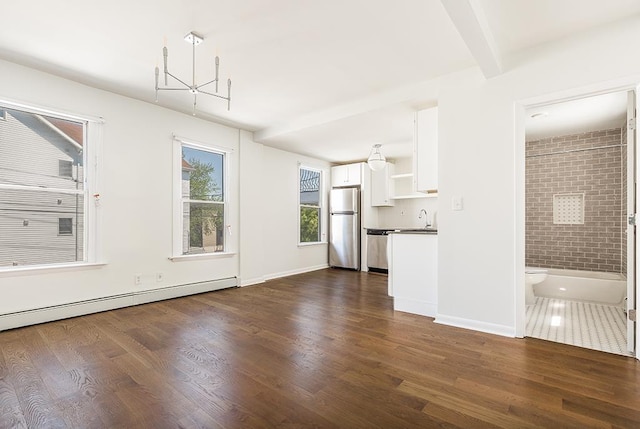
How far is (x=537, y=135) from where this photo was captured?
4715mm

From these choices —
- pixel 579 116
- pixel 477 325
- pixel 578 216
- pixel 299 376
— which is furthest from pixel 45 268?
pixel 578 216

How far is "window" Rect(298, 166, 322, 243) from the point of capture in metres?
6.32

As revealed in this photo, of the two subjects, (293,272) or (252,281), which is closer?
(252,281)

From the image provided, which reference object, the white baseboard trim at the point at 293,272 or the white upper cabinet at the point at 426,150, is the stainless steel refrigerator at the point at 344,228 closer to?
the white baseboard trim at the point at 293,272

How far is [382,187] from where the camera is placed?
639cm

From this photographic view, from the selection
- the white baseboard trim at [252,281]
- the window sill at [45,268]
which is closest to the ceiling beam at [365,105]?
the white baseboard trim at [252,281]

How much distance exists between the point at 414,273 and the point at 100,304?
3.48 metres

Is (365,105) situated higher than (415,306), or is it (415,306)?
(365,105)

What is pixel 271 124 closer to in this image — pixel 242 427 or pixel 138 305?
pixel 138 305

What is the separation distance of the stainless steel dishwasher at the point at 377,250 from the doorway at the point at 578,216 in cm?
235

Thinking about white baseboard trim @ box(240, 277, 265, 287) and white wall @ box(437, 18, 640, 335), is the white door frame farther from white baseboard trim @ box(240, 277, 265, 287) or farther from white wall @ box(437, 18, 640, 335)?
white baseboard trim @ box(240, 277, 265, 287)

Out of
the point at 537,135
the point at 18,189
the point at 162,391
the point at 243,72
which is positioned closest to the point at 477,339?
the point at 162,391

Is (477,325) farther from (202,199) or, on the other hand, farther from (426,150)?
(202,199)

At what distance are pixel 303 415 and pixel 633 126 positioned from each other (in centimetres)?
307
